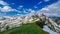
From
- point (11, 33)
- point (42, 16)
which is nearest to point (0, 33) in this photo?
point (11, 33)

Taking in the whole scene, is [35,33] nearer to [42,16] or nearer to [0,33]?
[0,33]

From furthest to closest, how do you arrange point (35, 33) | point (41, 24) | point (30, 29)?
point (41, 24) < point (30, 29) < point (35, 33)

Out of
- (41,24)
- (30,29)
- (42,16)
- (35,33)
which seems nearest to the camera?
(35,33)

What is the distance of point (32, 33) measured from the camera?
81000mm

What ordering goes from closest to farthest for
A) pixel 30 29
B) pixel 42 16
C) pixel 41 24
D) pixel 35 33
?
1. pixel 35 33
2. pixel 30 29
3. pixel 41 24
4. pixel 42 16

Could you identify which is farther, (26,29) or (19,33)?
(26,29)

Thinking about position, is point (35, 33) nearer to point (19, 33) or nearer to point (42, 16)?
point (19, 33)

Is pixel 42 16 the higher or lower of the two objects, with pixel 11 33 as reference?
higher

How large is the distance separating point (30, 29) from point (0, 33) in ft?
60.3

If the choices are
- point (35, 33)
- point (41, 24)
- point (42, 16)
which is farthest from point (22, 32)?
point (42, 16)

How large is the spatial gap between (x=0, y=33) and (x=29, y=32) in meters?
18.7

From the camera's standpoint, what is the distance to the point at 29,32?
83.4 m

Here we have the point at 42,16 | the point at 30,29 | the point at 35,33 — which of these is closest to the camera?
the point at 35,33

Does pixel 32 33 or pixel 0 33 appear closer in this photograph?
pixel 32 33
